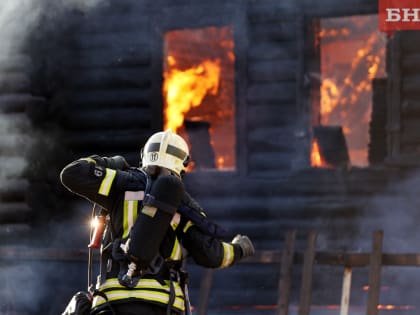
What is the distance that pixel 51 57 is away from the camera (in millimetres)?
10062

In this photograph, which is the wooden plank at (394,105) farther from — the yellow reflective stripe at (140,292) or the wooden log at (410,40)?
the yellow reflective stripe at (140,292)

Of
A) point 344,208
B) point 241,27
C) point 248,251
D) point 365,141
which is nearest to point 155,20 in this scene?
point 241,27

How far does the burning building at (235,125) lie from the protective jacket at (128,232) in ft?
14.7

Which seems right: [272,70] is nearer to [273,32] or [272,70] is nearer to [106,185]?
[273,32]

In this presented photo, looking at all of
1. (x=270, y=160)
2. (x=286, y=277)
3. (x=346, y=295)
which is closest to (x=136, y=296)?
(x=346, y=295)

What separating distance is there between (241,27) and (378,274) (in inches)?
135

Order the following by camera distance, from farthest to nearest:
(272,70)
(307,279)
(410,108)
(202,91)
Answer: (202,91), (272,70), (410,108), (307,279)

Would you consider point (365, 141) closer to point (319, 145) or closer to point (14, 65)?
point (319, 145)

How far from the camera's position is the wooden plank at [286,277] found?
25.1 ft

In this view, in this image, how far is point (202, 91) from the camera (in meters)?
11.6

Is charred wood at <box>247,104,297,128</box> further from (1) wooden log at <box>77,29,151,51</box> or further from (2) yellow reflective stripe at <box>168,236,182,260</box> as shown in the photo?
(2) yellow reflective stripe at <box>168,236,182,260</box>

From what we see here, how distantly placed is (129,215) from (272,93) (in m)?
4.92

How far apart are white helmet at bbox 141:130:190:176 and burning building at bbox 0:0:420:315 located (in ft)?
14.7

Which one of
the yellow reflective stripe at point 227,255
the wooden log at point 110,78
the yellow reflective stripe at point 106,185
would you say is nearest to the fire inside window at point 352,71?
the wooden log at point 110,78
